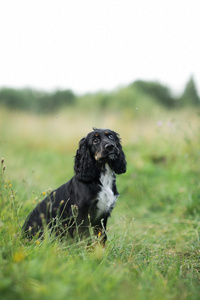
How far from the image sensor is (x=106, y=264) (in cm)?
217

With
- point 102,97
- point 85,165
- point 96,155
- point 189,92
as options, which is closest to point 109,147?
point 96,155

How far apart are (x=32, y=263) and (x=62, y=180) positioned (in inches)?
193

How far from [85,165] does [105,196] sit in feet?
1.32

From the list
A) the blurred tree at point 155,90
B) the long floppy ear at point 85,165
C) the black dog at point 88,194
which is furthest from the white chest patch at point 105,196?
the blurred tree at point 155,90

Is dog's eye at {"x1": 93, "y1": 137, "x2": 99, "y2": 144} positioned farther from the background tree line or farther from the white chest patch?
the background tree line

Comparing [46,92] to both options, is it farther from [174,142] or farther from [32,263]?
[32,263]

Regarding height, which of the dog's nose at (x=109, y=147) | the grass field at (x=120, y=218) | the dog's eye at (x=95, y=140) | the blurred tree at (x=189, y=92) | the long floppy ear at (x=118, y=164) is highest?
the blurred tree at (x=189, y=92)

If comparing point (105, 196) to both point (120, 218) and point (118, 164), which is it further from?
point (118, 164)

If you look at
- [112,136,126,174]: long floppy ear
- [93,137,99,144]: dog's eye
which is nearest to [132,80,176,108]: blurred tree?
[112,136,126,174]: long floppy ear

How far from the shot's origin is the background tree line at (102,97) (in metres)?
21.3

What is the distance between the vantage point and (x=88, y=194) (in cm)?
276

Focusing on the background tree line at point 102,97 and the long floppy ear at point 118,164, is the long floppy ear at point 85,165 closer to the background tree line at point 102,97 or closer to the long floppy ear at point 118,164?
the long floppy ear at point 118,164

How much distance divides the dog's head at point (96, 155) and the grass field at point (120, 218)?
1.61 ft

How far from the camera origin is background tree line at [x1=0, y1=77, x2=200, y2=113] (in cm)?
2131
